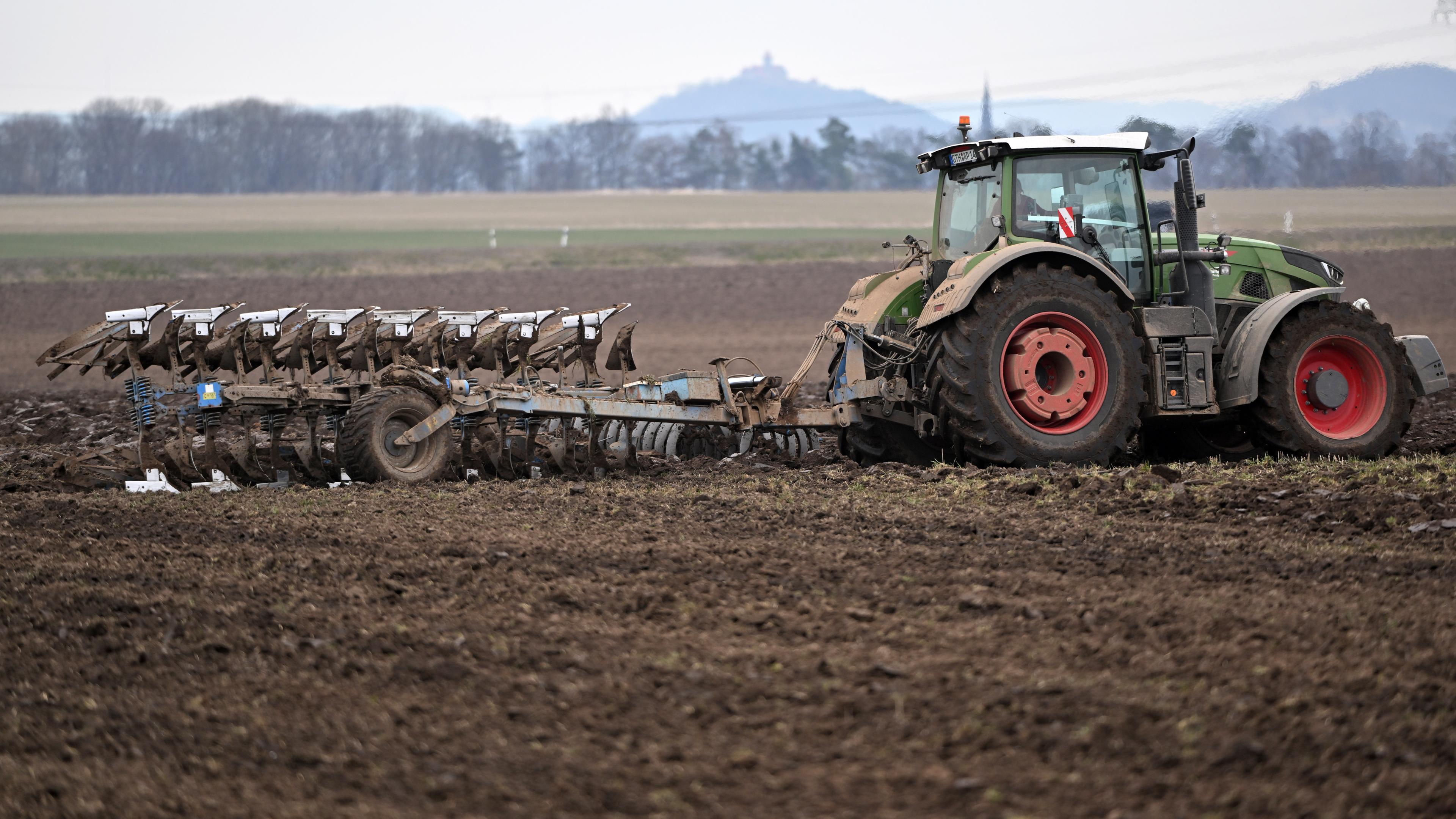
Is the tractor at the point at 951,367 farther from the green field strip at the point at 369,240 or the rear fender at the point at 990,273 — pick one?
the green field strip at the point at 369,240

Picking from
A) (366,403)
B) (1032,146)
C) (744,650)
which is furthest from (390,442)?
(1032,146)

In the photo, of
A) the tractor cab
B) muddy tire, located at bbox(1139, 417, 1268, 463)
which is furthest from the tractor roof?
muddy tire, located at bbox(1139, 417, 1268, 463)

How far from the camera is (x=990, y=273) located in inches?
310

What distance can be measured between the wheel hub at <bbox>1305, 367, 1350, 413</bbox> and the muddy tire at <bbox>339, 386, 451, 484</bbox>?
570 centimetres

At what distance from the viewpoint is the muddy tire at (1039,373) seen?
7.94 meters

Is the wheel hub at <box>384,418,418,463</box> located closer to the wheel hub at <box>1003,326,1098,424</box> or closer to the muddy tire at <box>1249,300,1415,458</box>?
the wheel hub at <box>1003,326,1098,424</box>

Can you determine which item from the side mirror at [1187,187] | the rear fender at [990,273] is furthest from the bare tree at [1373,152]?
the rear fender at [990,273]

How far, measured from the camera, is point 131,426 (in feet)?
36.1

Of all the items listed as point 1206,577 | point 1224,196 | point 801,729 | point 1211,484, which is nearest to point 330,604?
point 801,729

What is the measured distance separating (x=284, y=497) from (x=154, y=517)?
815 mm

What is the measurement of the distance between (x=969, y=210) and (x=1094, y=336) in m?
1.21

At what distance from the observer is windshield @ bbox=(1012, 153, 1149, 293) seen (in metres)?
8.33

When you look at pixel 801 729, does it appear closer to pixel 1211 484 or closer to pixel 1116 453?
pixel 1211 484

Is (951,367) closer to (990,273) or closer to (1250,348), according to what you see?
(990,273)
